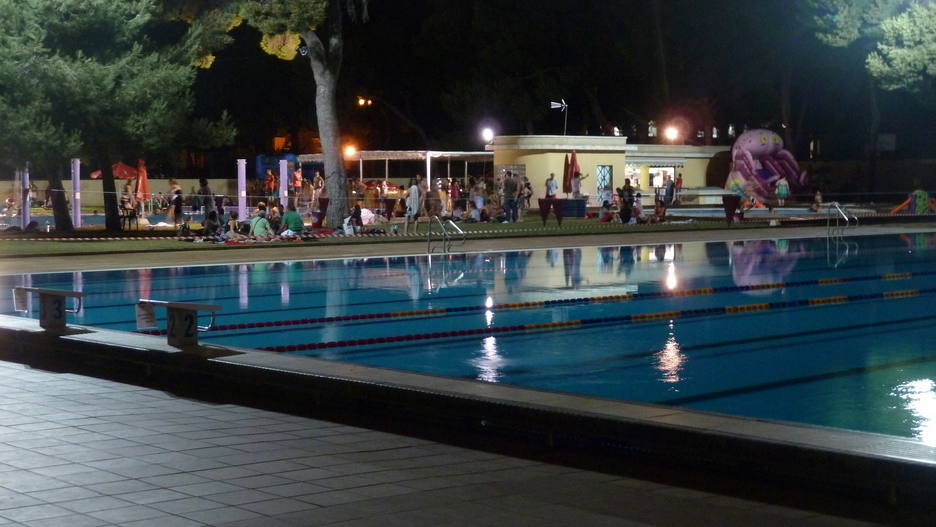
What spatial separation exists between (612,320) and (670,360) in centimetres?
285

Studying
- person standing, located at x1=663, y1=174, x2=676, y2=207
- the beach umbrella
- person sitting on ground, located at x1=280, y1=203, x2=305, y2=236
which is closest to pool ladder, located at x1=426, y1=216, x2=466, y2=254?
person sitting on ground, located at x1=280, y1=203, x2=305, y2=236

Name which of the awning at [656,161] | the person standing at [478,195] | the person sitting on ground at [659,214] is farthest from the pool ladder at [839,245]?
the awning at [656,161]

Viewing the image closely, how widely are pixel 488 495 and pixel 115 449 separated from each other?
240 cm

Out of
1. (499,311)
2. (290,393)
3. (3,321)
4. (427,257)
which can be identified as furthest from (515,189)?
(290,393)

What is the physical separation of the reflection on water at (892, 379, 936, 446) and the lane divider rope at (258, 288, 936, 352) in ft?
14.8

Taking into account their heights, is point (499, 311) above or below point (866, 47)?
below

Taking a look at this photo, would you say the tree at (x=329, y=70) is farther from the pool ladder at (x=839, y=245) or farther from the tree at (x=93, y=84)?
the pool ladder at (x=839, y=245)

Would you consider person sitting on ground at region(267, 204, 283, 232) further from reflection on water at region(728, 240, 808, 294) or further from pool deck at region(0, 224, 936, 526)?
pool deck at region(0, 224, 936, 526)

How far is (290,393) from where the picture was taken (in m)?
8.53

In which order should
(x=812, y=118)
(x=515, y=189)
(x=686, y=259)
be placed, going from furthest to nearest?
(x=812, y=118), (x=515, y=189), (x=686, y=259)

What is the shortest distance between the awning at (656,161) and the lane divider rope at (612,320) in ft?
101

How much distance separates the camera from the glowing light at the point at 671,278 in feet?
59.3

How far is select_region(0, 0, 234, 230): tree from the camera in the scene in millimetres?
25812

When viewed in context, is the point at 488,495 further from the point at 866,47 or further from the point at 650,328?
the point at 866,47
